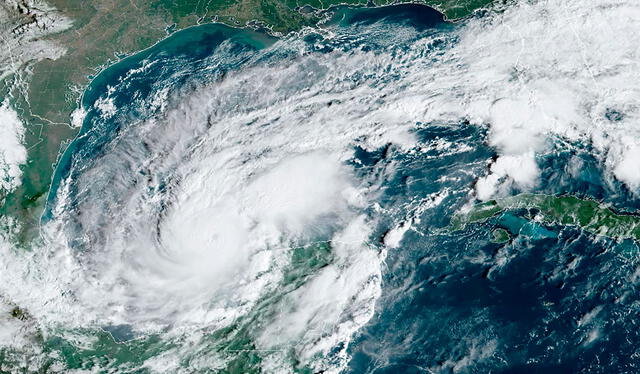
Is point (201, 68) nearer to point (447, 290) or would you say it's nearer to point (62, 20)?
point (62, 20)

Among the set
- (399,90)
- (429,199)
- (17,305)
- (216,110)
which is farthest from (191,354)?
(399,90)

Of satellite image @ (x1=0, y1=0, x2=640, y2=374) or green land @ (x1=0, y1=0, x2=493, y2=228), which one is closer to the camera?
satellite image @ (x1=0, y1=0, x2=640, y2=374)

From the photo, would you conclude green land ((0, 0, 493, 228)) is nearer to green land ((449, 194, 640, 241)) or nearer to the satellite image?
the satellite image

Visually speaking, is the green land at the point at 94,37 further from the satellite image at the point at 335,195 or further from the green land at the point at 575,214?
the green land at the point at 575,214

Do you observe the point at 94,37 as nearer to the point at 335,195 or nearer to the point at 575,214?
the point at 335,195

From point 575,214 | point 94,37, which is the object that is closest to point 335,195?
point 575,214

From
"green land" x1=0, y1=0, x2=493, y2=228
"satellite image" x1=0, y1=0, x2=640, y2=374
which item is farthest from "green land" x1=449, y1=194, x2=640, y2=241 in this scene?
"green land" x1=0, y1=0, x2=493, y2=228
